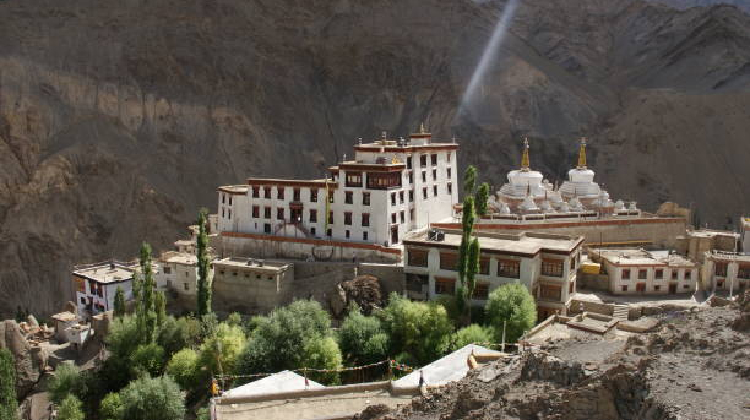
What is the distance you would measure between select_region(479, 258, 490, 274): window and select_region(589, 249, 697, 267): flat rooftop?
754 cm

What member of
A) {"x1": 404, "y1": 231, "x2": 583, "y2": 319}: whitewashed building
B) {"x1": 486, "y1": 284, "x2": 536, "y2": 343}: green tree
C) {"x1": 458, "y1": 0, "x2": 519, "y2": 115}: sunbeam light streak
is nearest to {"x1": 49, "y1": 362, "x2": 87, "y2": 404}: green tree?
{"x1": 404, "y1": 231, "x2": 583, "y2": 319}: whitewashed building

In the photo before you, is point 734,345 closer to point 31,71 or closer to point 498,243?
point 498,243

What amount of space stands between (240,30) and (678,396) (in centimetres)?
8622

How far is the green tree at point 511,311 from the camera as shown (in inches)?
1291

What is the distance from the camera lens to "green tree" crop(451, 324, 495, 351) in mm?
31656

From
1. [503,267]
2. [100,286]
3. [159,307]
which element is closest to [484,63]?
[503,267]

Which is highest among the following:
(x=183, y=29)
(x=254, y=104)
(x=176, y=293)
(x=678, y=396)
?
(x=183, y=29)

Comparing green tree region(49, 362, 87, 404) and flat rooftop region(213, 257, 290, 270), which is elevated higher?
flat rooftop region(213, 257, 290, 270)

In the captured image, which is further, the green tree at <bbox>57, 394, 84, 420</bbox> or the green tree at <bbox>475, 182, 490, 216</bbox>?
the green tree at <bbox>475, 182, 490, 216</bbox>

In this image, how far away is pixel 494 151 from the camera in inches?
3356

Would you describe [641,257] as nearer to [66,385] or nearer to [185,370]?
[185,370]

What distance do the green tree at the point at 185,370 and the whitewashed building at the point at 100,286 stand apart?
1072 cm

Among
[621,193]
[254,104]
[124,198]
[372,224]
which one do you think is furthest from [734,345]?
[254,104]

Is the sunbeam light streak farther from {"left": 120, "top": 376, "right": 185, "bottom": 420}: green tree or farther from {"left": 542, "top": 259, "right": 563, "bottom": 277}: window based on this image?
{"left": 120, "top": 376, "right": 185, "bottom": 420}: green tree
